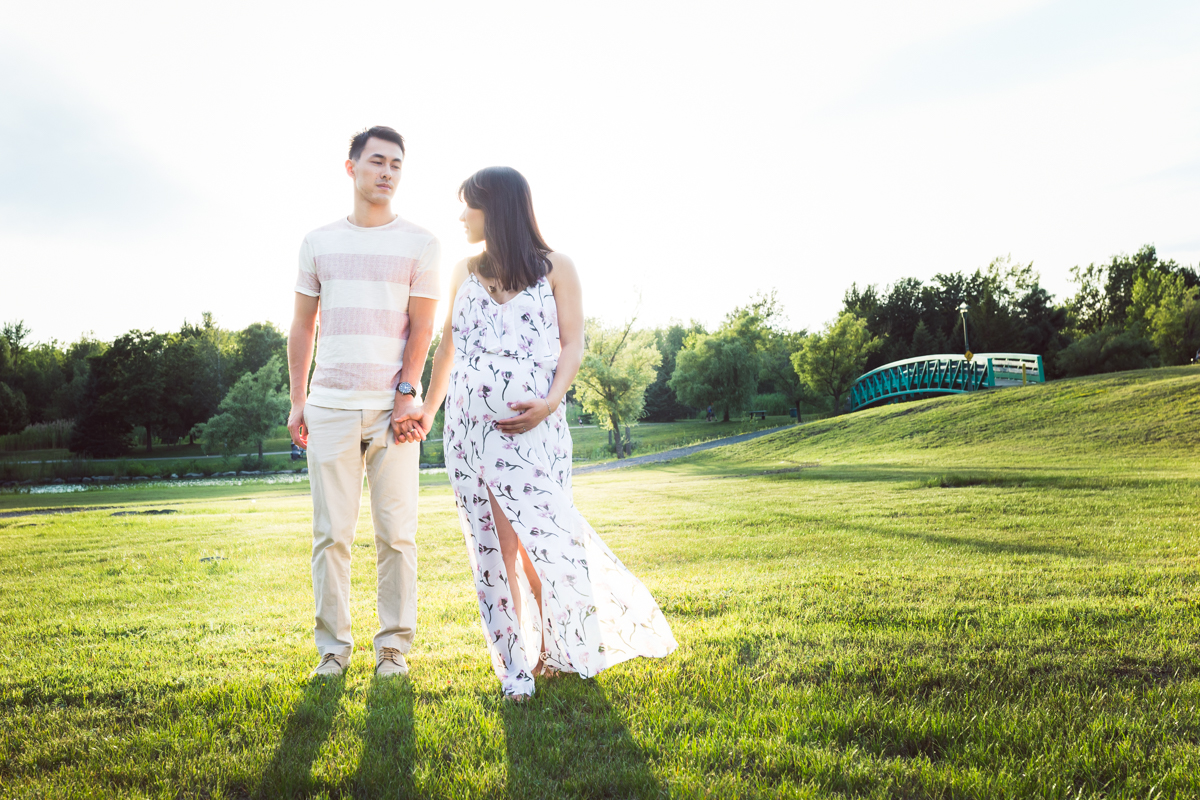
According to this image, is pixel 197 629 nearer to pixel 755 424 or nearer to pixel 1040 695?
pixel 1040 695

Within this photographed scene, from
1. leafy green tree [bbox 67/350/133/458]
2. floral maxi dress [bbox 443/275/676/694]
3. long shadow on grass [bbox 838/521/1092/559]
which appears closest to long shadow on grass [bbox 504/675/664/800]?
floral maxi dress [bbox 443/275/676/694]

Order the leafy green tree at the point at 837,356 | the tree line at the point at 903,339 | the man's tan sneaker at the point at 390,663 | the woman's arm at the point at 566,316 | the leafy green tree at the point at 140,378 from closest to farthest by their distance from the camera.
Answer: the woman's arm at the point at 566,316
the man's tan sneaker at the point at 390,663
the tree line at the point at 903,339
the leafy green tree at the point at 140,378
the leafy green tree at the point at 837,356

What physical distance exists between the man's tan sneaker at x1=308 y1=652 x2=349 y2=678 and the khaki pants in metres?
0.03

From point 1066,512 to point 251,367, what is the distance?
64885mm

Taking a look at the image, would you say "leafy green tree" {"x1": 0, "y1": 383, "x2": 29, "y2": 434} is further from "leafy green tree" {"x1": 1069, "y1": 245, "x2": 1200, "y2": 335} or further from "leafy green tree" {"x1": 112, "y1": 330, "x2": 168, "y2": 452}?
"leafy green tree" {"x1": 1069, "y1": 245, "x2": 1200, "y2": 335}

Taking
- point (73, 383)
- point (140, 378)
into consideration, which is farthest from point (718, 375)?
point (73, 383)

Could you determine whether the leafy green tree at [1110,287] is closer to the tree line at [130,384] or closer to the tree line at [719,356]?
the tree line at [719,356]

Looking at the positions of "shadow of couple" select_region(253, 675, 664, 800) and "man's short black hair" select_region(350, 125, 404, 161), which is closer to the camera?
"shadow of couple" select_region(253, 675, 664, 800)

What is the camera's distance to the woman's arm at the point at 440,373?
3504 millimetres

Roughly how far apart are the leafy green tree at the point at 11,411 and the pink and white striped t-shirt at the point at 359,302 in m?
62.4

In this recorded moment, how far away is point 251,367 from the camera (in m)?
61.5

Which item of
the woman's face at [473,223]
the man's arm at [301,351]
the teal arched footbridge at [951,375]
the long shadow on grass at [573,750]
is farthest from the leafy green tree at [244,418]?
the long shadow on grass at [573,750]

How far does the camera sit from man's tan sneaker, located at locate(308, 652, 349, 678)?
3.52 m

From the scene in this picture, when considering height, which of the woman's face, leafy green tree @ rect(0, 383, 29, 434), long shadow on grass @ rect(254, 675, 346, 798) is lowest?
long shadow on grass @ rect(254, 675, 346, 798)
